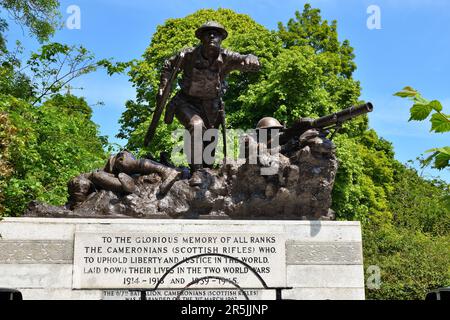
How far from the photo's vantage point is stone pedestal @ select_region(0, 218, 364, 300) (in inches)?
376

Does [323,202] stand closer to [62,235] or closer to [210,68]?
[210,68]

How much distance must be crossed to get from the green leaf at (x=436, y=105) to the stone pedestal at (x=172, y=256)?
7.53 meters

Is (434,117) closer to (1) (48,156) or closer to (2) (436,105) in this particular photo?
(2) (436,105)

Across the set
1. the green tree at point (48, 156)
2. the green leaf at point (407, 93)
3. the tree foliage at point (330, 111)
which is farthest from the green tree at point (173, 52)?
the green leaf at point (407, 93)

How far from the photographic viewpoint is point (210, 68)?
37.2ft

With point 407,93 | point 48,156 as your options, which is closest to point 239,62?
point 48,156

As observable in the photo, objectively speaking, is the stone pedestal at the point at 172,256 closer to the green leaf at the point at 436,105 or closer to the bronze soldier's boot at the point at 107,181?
the bronze soldier's boot at the point at 107,181

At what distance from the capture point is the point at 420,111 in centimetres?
233

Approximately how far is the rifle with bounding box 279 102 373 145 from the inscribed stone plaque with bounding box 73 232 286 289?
228 cm

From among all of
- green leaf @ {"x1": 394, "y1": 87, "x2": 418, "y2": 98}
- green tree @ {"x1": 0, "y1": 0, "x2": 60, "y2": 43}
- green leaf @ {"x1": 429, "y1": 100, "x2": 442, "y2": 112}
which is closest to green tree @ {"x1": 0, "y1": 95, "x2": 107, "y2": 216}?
green tree @ {"x1": 0, "y1": 0, "x2": 60, "y2": 43}

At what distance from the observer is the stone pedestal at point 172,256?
9.55m
